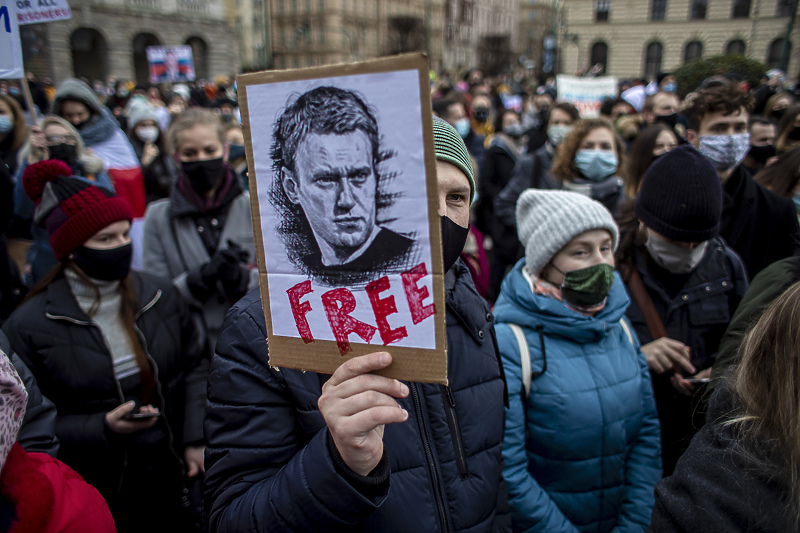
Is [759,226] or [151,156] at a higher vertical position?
[151,156]

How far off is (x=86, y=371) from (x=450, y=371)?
5.02 feet

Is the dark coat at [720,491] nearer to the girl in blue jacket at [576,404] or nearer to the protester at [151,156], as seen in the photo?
the girl in blue jacket at [576,404]

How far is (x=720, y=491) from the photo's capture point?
0.99m

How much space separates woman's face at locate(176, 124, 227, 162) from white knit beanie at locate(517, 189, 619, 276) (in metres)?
1.91

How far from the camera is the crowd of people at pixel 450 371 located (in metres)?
1.02

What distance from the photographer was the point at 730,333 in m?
1.90

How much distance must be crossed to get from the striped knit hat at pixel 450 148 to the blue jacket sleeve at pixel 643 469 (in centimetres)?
109

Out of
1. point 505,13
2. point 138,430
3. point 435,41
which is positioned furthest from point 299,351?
point 505,13

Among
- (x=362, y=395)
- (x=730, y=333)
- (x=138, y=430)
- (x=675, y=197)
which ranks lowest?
(x=138, y=430)

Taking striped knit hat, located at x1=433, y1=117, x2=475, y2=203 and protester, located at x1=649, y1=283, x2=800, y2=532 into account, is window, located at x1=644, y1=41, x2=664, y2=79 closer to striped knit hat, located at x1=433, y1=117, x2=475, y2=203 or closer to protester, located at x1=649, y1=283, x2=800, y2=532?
striped knit hat, located at x1=433, y1=117, x2=475, y2=203

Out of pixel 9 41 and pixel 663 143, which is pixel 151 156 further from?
pixel 663 143

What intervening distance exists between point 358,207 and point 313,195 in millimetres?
95

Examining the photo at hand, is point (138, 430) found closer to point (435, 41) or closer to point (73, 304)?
point (73, 304)

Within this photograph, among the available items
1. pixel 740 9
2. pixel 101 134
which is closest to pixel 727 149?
pixel 101 134
